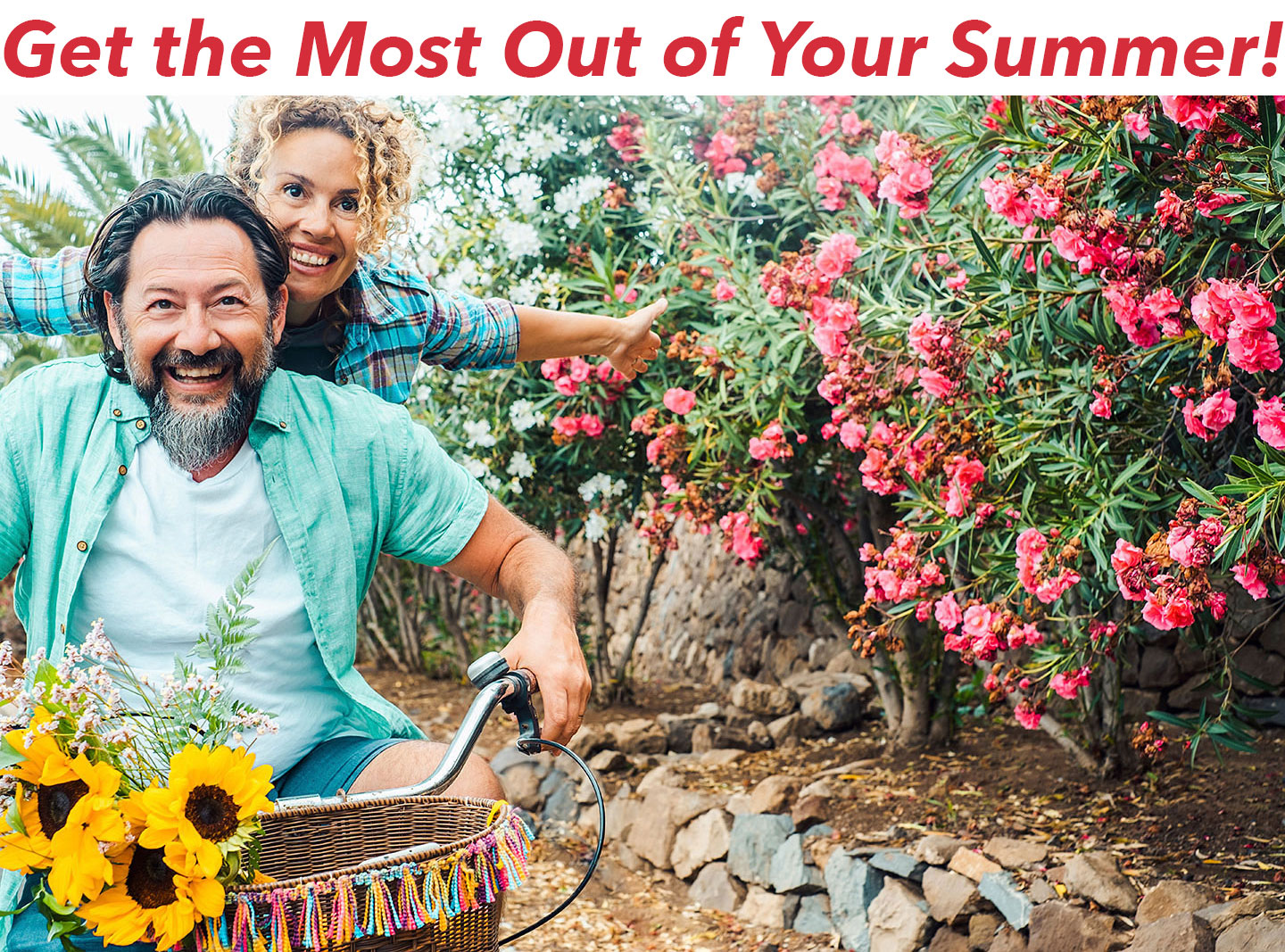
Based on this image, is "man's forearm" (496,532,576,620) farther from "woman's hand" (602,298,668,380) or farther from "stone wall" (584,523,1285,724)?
"stone wall" (584,523,1285,724)

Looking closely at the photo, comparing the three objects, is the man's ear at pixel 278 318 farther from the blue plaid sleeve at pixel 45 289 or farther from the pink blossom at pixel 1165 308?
the pink blossom at pixel 1165 308

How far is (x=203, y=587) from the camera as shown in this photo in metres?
1.73

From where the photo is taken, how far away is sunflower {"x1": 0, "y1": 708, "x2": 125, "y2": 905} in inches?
45.3

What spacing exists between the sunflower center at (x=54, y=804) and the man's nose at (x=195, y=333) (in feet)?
2.50

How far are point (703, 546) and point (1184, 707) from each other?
3.02 m

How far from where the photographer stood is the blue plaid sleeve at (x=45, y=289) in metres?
2.21

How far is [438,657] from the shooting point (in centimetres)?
711

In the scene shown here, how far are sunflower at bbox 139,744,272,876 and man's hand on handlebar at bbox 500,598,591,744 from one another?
432mm

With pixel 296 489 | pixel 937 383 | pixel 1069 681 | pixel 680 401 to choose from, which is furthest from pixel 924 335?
pixel 296 489

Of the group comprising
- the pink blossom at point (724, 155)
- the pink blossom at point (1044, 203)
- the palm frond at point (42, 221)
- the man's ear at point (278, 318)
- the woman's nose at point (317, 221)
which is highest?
the palm frond at point (42, 221)

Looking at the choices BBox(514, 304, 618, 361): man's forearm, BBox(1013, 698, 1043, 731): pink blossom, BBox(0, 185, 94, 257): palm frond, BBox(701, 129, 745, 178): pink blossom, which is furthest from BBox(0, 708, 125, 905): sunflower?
BBox(0, 185, 94, 257): palm frond

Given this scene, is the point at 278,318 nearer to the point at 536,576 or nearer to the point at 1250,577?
the point at 536,576

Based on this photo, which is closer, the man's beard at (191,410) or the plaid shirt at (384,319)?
the man's beard at (191,410)

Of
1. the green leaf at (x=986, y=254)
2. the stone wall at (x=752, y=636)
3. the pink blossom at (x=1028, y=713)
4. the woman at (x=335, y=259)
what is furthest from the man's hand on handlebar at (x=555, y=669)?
the stone wall at (x=752, y=636)
